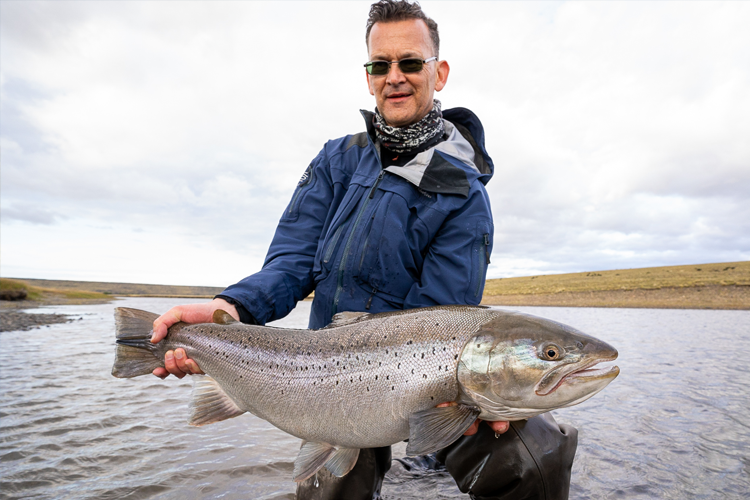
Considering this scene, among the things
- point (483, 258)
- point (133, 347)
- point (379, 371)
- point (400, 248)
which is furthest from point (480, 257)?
point (133, 347)

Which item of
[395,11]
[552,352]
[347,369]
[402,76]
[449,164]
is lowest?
[347,369]

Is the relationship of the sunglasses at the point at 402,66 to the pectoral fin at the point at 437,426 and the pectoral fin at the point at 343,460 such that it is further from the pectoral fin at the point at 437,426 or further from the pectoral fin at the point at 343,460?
the pectoral fin at the point at 343,460

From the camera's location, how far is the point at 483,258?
3.06 metres

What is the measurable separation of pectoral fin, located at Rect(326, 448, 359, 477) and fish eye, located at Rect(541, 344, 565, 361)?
123cm

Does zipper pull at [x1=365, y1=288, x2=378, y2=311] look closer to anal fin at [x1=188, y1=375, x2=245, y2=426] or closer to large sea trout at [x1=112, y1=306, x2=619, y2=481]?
large sea trout at [x1=112, y1=306, x2=619, y2=481]

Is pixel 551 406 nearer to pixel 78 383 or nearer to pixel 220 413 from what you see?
pixel 220 413

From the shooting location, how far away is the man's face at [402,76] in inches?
130

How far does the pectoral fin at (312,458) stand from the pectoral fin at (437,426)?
2.00 ft

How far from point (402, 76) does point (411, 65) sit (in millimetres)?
107

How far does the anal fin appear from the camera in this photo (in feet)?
9.39

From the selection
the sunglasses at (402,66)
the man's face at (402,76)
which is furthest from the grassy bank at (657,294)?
the sunglasses at (402,66)

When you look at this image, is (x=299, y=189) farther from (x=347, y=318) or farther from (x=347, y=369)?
(x=347, y=369)

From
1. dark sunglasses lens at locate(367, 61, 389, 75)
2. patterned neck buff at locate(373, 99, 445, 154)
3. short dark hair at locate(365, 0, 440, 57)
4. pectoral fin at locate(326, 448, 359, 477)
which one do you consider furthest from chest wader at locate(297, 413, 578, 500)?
short dark hair at locate(365, 0, 440, 57)

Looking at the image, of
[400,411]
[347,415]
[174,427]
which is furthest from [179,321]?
[174,427]
